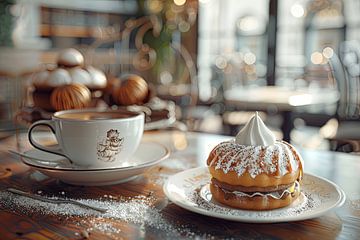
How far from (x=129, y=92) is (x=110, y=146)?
18.5 inches

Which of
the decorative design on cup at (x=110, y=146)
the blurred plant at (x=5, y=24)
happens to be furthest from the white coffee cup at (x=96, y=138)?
the blurred plant at (x=5, y=24)

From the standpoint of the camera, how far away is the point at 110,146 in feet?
2.52

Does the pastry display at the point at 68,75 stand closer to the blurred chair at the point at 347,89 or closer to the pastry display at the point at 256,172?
the pastry display at the point at 256,172

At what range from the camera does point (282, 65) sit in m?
5.38

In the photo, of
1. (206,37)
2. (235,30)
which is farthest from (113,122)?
(206,37)

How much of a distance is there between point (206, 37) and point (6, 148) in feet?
17.9

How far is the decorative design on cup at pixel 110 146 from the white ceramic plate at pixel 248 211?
0.12 metres

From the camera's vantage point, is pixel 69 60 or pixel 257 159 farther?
pixel 69 60

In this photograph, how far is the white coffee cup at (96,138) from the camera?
2.46ft

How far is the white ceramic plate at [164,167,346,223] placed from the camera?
59 cm

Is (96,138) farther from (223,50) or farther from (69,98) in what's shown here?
(223,50)

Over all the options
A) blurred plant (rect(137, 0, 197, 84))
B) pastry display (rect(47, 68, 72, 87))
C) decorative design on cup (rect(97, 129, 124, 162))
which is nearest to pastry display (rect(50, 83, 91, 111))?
pastry display (rect(47, 68, 72, 87))

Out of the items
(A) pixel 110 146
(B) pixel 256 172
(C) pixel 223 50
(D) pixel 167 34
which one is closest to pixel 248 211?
(B) pixel 256 172

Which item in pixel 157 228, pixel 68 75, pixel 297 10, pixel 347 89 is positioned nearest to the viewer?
pixel 157 228
